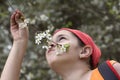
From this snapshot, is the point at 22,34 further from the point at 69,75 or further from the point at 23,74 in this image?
the point at 23,74

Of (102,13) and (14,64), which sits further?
(102,13)

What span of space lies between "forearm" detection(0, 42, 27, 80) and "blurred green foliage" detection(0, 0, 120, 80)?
1.77m

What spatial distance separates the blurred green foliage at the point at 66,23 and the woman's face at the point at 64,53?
1762 millimetres

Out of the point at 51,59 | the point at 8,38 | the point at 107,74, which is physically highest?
the point at 8,38

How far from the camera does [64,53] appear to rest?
2.83m

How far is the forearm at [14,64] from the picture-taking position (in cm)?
290

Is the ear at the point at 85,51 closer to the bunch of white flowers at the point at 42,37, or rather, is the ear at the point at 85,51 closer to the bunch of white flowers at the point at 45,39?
the bunch of white flowers at the point at 45,39

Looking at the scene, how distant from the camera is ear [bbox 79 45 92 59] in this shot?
9.55ft

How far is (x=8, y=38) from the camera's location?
5246 millimetres

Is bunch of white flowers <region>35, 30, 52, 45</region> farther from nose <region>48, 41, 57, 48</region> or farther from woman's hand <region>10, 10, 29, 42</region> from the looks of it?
woman's hand <region>10, 10, 29, 42</region>

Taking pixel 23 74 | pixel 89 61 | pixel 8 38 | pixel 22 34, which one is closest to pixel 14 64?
pixel 22 34

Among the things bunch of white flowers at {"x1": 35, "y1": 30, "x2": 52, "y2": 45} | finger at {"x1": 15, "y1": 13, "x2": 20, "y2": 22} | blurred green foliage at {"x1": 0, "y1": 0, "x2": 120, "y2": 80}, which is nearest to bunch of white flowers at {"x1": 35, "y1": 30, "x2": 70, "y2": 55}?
bunch of white flowers at {"x1": 35, "y1": 30, "x2": 52, "y2": 45}

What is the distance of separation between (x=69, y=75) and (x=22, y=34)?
1.35ft

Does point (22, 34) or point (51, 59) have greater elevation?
point (22, 34)
